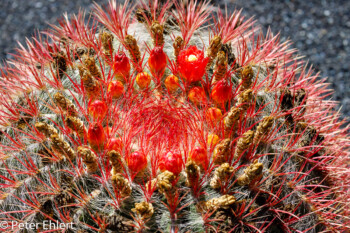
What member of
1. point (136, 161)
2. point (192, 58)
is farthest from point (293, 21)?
point (136, 161)

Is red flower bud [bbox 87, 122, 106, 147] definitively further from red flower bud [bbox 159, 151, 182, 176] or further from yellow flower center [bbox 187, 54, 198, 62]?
yellow flower center [bbox 187, 54, 198, 62]

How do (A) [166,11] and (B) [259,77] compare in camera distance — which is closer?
(B) [259,77]

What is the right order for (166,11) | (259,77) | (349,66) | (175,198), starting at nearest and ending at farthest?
(175,198) → (259,77) → (166,11) → (349,66)

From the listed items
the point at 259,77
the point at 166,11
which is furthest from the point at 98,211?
the point at 166,11

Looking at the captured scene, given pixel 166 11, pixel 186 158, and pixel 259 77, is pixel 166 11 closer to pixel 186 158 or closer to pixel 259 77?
pixel 259 77

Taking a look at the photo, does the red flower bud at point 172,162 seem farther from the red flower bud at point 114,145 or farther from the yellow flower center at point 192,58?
the yellow flower center at point 192,58

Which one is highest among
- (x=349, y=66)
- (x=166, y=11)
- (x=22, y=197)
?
(x=349, y=66)

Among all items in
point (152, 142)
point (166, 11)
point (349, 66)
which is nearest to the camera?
point (152, 142)
